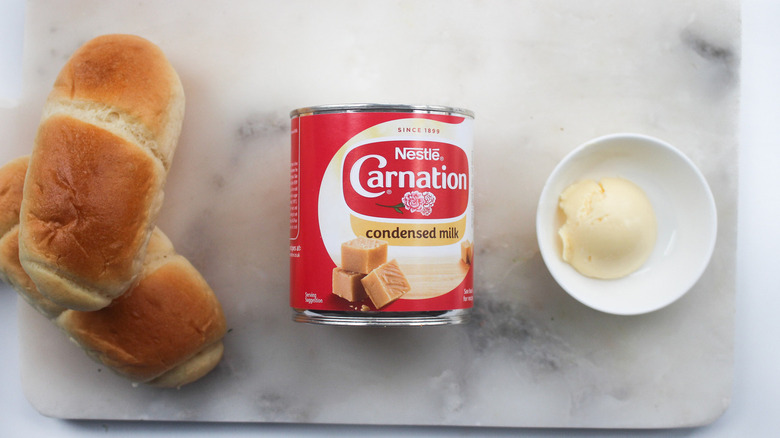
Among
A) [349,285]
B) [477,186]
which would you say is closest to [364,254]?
[349,285]

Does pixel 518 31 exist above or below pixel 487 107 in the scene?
above

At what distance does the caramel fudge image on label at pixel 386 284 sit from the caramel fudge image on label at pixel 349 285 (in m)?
0.01

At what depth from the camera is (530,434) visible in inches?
64.1

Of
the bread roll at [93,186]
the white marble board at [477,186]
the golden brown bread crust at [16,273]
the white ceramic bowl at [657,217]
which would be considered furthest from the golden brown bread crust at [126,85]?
the white ceramic bowl at [657,217]

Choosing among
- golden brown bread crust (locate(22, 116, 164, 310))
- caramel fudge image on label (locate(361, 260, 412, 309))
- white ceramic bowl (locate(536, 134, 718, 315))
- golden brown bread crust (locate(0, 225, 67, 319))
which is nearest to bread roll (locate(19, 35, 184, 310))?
golden brown bread crust (locate(22, 116, 164, 310))

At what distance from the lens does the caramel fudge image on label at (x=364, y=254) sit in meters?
1.27

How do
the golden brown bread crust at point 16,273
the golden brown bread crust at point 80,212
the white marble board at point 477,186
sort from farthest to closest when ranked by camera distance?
the white marble board at point 477,186
the golden brown bread crust at point 16,273
the golden brown bread crust at point 80,212

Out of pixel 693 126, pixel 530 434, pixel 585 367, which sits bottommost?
pixel 530 434

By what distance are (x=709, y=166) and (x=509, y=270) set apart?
60 cm

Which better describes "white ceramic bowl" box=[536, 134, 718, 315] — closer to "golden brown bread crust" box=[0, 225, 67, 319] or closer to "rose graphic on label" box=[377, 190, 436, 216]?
"rose graphic on label" box=[377, 190, 436, 216]

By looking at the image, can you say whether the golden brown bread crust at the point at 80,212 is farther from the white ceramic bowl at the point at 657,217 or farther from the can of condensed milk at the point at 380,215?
the white ceramic bowl at the point at 657,217

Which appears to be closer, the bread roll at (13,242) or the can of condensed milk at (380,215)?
the can of condensed milk at (380,215)

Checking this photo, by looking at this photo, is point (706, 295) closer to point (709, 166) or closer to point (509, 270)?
point (709, 166)

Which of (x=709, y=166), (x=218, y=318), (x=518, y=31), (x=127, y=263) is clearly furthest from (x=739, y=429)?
(x=127, y=263)
